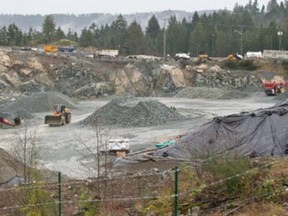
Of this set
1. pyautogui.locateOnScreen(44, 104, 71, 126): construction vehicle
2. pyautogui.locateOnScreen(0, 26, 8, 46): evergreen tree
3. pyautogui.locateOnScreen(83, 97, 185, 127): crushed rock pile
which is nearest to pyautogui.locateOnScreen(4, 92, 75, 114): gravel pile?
pyautogui.locateOnScreen(44, 104, 71, 126): construction vehicle

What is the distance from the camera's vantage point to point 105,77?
68125mm

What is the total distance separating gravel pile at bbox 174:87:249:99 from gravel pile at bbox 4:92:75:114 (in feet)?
47.8

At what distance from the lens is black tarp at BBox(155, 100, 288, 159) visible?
20.1m

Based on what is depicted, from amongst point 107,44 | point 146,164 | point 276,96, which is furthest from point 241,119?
point 107,44

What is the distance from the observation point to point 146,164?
21.1m

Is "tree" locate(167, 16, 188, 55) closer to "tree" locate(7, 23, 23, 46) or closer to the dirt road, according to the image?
"tree" locate(7, 23, 23, 46)

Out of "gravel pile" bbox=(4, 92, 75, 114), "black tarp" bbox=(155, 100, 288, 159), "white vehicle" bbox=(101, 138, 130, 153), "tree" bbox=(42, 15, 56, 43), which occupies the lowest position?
"gravel pile" bbox=(4, 92, 75, 114)

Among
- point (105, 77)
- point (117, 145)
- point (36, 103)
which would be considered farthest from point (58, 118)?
point (105, 77)

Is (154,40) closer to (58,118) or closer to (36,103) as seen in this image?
(36,103)

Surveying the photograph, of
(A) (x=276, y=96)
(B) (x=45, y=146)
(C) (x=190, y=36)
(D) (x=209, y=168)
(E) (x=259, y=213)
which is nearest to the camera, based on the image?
(E) (x=259, y=213)

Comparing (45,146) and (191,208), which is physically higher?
(191,208)

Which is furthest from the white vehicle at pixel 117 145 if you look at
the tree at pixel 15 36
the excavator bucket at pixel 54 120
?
the tree at pixel 15 36

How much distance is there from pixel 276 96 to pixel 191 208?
158ft

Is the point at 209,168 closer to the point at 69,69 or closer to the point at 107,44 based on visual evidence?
the point at 69,69
